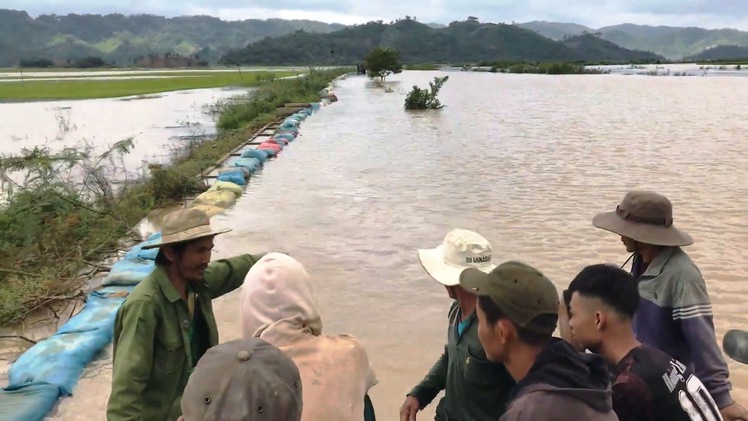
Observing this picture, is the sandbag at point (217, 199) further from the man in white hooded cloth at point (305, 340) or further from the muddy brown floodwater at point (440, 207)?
the man in white hooded cloth at point (305, 340)

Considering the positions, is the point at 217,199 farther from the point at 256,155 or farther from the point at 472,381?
the point at 472,381

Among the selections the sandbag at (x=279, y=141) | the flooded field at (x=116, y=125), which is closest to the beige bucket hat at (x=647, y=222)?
the flooded field at (x=116, y=125)

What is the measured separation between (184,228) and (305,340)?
77 centimetres

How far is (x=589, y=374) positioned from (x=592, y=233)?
6.01 metres

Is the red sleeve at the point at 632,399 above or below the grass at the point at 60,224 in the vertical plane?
above

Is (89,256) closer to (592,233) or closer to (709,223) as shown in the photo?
(592,233)

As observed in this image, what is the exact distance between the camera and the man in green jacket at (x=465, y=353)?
1979 millimetres

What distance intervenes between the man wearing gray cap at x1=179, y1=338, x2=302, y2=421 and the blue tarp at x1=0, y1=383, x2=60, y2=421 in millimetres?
2721

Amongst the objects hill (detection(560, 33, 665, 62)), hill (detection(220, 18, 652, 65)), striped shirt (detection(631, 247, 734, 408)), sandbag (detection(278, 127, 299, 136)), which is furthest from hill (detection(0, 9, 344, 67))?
striped shirt (detection(631, 247, 734, 408))

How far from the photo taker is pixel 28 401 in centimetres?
355

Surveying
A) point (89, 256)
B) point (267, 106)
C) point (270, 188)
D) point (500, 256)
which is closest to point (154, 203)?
point (270, 188)

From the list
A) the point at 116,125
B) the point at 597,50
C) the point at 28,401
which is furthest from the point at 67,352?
the point at 597,50

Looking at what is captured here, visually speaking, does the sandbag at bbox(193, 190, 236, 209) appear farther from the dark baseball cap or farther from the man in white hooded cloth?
the dark baseball cap

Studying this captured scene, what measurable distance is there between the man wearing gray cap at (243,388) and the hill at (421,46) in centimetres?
10600
